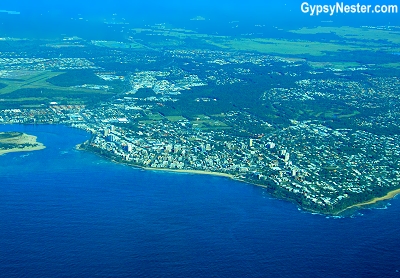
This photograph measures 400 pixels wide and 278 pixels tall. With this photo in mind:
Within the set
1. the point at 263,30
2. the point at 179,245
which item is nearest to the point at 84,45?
the point at 263,30

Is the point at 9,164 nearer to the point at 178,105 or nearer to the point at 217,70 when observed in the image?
the point at 178,105

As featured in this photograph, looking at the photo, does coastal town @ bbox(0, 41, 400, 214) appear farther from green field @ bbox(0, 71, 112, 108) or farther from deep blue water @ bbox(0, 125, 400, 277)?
deep blue water @ bbox(0, 125, 400, 277)

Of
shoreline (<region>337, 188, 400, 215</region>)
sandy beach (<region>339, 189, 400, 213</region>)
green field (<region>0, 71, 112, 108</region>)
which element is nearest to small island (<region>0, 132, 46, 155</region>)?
green field (<region>0, 71, 112, 108</region>)

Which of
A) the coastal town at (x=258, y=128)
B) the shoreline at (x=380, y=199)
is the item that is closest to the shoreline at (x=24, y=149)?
the coastal town at (x=258, y=128)

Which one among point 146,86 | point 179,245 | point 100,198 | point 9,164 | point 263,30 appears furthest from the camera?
point 263,30

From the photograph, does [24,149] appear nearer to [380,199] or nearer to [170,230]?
[170,230]

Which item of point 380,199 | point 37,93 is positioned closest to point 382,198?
point 380,199

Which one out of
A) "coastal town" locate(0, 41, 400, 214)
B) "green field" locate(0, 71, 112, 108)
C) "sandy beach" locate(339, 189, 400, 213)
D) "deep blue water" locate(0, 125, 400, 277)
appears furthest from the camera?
"green field" locate(0, 71, 112, 108)
